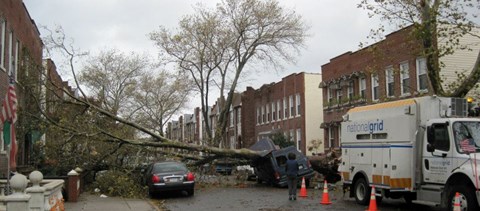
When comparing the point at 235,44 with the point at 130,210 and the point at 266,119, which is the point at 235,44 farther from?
the point at 130,210

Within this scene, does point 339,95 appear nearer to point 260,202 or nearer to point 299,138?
point 299,138

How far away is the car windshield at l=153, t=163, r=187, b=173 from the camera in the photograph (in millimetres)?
21328

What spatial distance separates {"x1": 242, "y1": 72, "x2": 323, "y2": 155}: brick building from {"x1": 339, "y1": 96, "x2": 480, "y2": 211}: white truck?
793 inches

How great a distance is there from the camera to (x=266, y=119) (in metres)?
50.2

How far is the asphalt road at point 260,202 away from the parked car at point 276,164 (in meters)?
1.06

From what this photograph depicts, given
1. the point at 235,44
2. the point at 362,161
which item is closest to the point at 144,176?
the point at 362,161

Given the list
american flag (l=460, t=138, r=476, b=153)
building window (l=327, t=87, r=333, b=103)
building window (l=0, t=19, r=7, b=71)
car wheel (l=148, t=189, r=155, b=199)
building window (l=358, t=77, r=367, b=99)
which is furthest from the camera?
building window (l=327, t=87, r=333, b=103)

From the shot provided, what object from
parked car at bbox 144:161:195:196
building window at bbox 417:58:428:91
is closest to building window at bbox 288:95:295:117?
building window at bbox 417:58:428:91

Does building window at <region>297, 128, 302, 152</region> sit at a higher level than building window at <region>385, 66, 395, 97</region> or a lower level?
lower

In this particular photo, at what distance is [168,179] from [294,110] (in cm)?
2381

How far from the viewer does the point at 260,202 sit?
18.0m

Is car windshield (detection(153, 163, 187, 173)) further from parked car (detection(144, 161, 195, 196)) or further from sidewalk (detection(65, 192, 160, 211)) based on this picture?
sidewalk (detection(65, 192, 160, 211))

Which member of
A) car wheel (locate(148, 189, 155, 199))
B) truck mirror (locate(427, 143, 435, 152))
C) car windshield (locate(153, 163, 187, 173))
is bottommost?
car wheel (locate(148, 189, 155, 199))

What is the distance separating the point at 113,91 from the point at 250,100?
15.3 m
